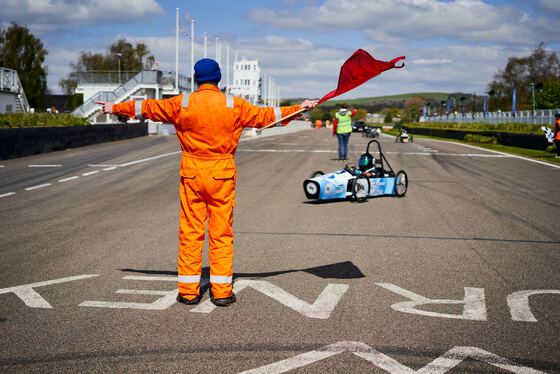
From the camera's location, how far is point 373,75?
215 inches

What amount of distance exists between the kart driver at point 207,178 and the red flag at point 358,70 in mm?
942

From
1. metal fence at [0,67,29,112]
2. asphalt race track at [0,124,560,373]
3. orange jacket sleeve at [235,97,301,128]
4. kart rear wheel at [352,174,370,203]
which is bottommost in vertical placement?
asphalt race track at [0,124,560,373]

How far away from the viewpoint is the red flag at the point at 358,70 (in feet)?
17.8

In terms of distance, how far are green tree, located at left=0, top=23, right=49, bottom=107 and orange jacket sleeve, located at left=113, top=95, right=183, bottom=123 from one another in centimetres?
8446

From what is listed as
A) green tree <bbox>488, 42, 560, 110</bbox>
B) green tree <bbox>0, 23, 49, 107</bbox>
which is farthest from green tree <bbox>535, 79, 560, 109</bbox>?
green tree <bbox>0, 23, 49, 107</bbox>

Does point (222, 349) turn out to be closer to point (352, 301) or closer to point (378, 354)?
point (378, 354)

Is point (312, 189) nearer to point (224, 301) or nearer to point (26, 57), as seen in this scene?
point (224, 301)

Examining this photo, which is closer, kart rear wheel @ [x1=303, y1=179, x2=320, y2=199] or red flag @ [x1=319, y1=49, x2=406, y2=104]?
red flag @ [x1=319, y1=49, x2=406, y2=104]

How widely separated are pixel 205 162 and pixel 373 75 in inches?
67.3

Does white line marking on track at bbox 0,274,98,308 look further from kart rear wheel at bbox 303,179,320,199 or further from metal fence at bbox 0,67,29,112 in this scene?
metal fence at bbox 0,67,29,112

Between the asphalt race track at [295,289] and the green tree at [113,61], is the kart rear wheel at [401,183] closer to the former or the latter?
the asphalt race track at [295,289]

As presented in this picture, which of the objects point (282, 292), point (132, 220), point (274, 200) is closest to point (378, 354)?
point (282, 292)

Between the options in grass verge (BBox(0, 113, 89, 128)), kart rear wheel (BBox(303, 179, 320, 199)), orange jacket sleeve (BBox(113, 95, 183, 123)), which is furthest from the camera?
grass verge (BBox(0, 113, 89, 128))

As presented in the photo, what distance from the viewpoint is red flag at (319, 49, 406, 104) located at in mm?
5438
